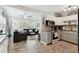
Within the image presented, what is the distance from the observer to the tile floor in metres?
1.87

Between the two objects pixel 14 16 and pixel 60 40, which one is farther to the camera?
pixel 60 40

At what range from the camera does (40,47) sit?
6.34 feet

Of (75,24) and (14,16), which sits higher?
(14,16)

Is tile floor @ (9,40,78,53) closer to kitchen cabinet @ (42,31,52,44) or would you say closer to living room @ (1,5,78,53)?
living room @ (1,5,78,53)

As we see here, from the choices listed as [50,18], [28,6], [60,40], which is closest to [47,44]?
[60,40]

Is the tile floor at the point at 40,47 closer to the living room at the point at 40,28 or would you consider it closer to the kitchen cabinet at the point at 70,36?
the living room at the point at 40,28

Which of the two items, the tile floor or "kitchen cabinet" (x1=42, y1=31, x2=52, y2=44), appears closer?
the tile floor

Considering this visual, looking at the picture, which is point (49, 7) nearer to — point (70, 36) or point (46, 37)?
point (46, 37)

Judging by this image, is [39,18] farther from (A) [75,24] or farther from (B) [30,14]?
(A) [75,24]

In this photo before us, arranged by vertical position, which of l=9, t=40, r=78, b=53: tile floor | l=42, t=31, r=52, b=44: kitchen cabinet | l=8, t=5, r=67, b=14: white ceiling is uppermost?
l=8, t=5, r=67, b=14: white ceiling

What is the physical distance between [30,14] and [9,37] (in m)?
0.70

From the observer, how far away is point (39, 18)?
1.93 meters

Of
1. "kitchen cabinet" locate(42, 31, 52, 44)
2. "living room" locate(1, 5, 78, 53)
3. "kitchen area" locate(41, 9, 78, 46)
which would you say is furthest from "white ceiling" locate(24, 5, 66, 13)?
"kitchen cabinet" locate(42, 31, 52, 44)

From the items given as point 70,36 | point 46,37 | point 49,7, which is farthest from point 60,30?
point 49,7
